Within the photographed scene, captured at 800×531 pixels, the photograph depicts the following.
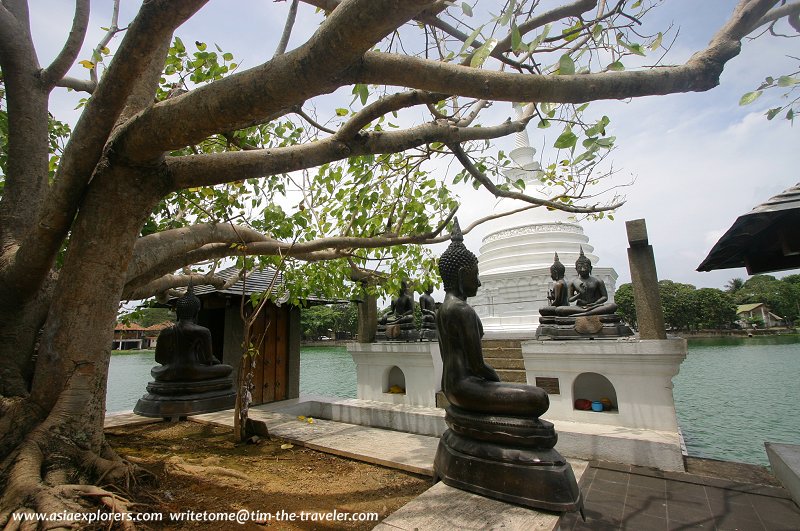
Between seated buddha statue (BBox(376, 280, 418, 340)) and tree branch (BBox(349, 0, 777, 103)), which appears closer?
tree branch (BBox(349, 0, 777, 103))

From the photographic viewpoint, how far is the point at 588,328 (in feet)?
20.7

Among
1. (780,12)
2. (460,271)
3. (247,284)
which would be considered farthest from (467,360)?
(247,284)

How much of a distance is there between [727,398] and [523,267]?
8121 millimetres

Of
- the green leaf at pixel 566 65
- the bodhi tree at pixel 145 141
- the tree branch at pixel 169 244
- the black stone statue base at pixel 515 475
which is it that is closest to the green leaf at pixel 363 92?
the bodhi tree at pixel 145 141

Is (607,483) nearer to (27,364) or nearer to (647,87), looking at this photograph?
(647,87)

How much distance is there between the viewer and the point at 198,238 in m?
4.35

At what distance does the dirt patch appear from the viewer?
295 cm

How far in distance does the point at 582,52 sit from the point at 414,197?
2949 millimetres

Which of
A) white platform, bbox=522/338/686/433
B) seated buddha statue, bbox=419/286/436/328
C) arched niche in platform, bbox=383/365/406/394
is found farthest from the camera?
seated buddha statue, bbox=419/286/436/328

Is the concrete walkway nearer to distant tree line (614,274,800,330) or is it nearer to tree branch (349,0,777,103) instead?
tree branch (349,0,777,103)

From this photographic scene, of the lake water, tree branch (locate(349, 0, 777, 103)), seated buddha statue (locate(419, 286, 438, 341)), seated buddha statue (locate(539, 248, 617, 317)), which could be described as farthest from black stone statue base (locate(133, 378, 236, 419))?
tree branch (locate(349, 0, 777, 103))

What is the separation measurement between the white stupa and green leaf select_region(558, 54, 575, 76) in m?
12.4

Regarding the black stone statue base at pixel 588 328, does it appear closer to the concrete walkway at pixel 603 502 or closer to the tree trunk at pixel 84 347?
the concrete walkway at pixel 603 502

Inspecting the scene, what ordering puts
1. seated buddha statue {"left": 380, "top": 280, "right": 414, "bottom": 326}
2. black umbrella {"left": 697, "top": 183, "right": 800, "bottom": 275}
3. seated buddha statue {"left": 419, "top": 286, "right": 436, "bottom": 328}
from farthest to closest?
seated buddha statue {"left": 419, "top": 286, "right": 436, "bottom": 328}, seated buddha statue {"left": 380, "top": 280, "right": 414, "bottom": 326}, black umbrella {"left": 697, "top": 183, "right": 800, "bottom": 275}
